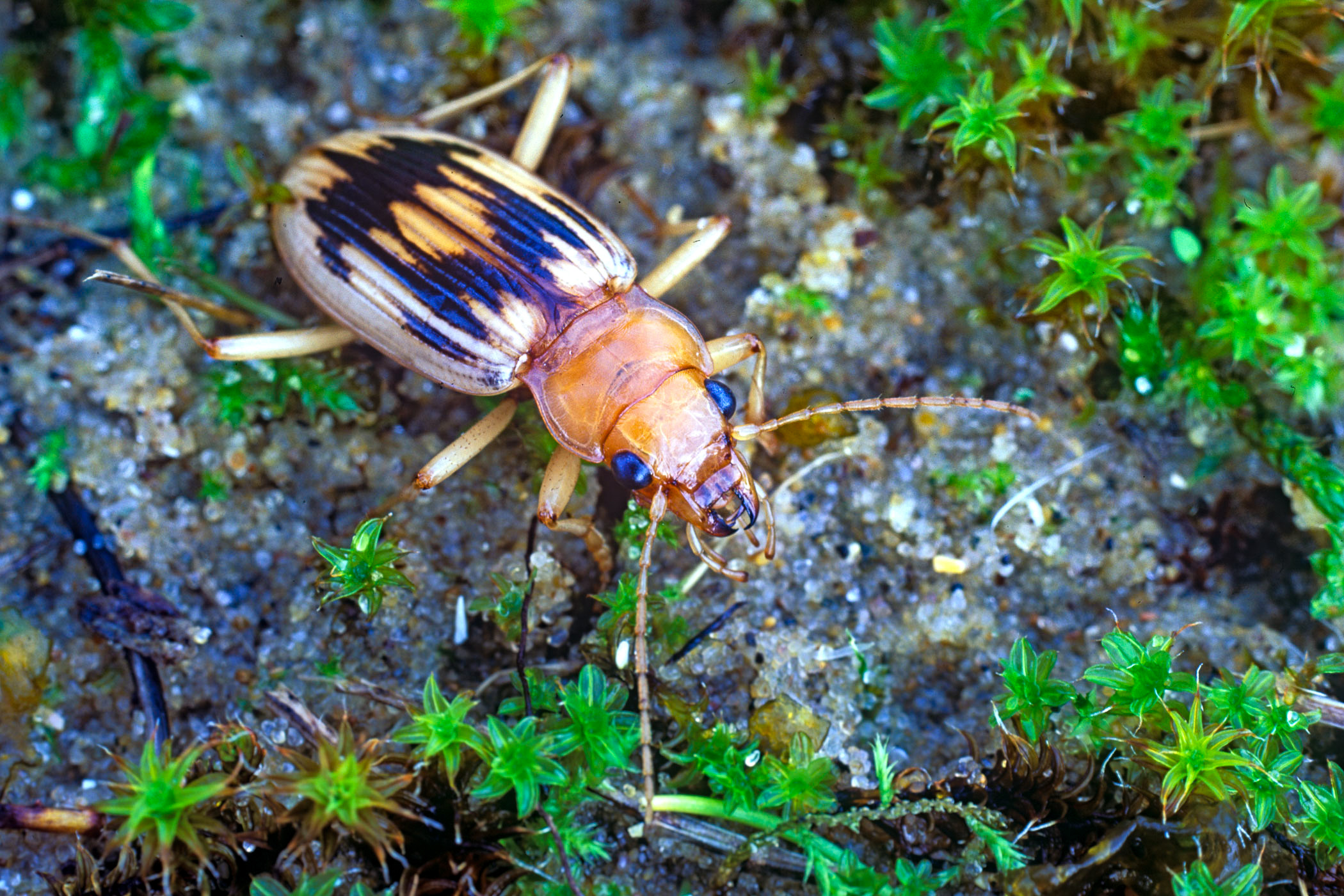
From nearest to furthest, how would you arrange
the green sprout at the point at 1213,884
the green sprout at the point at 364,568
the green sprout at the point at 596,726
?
1. the green sprout at the point at 1213,884
2. the green sprout at the point at 596,726
3. the green sprout at the point at 364,568

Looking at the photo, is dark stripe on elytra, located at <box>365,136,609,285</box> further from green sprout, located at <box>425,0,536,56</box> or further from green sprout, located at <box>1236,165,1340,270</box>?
green sprout, located at <box>1236,165,1340,270</box>

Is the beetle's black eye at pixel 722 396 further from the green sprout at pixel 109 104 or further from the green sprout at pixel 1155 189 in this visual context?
the green sprout at pixel 109 104

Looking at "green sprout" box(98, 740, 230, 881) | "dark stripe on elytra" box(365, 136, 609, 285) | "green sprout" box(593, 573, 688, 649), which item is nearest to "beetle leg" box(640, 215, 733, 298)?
"dark stripe on elytra" box(365, 136, 609, 285)

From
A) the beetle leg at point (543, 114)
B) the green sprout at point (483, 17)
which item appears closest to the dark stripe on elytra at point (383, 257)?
→ the beetle leg at point (543, 114)

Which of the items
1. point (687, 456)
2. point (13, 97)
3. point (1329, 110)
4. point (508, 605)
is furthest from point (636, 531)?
point (13, 97)

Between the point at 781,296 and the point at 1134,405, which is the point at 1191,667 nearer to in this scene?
the point at 1134,405

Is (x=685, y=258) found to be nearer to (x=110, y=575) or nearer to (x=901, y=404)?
(x=901, y=404)
